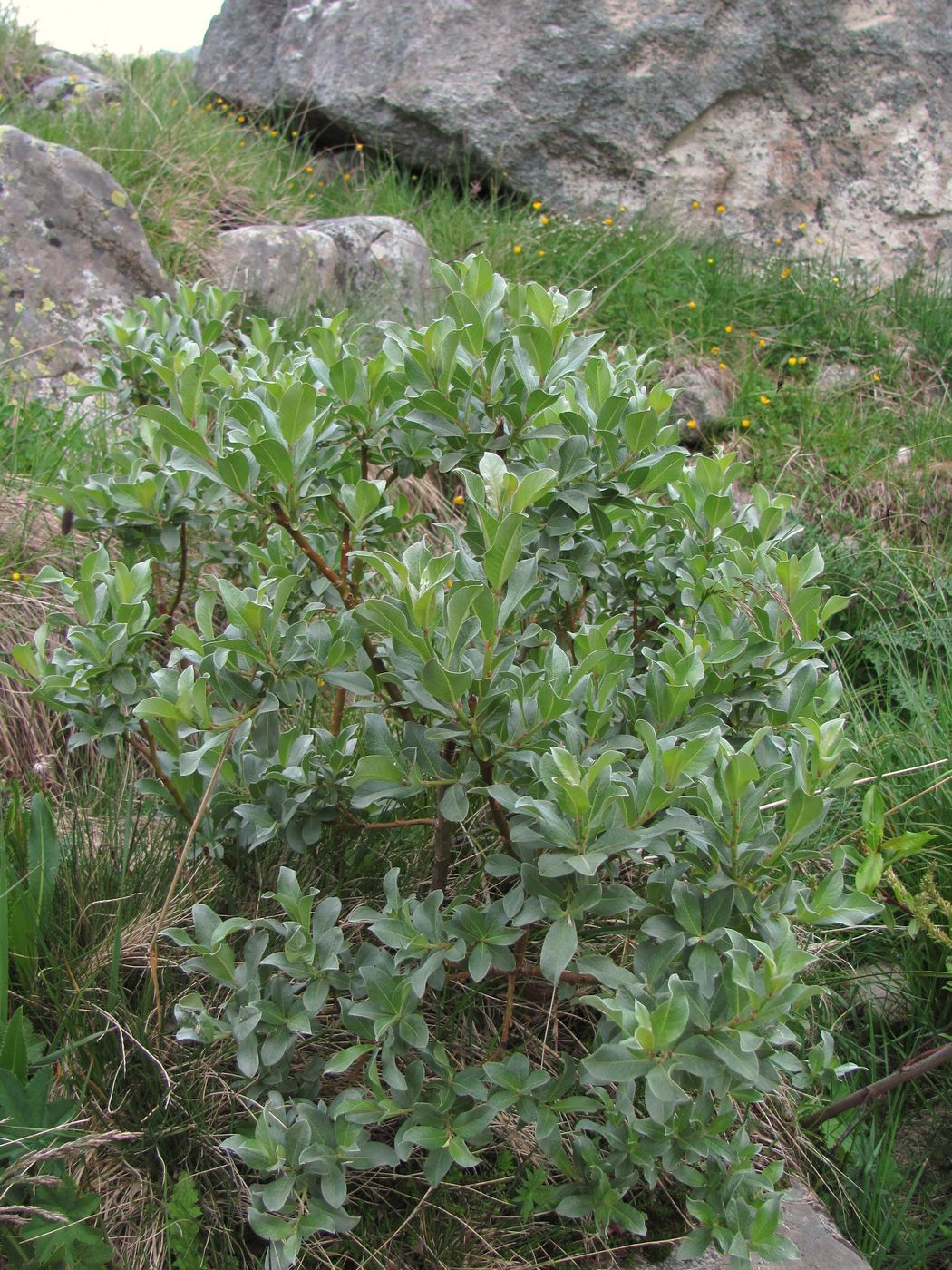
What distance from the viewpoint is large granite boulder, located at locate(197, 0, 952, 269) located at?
522cm

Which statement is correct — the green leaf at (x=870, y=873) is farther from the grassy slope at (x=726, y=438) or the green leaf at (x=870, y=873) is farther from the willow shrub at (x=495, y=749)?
the grassy slope at (x=726, y=438)

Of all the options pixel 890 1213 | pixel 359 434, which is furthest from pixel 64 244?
pixel 890 1213

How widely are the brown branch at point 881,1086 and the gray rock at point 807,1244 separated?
146 mm

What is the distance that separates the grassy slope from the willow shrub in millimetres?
203

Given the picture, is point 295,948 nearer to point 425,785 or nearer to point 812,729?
point 425,785

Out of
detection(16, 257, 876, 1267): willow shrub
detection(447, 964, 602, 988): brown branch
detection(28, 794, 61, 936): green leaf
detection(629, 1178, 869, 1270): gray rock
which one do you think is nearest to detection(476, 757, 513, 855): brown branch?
detection(16, 257, 876, 1267): willow shrub

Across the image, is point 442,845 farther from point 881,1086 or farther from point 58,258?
point 58,258

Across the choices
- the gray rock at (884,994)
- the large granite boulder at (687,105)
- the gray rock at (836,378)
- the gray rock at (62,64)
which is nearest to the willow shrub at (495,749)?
the gray rock at (884,994)

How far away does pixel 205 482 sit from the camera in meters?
1.91

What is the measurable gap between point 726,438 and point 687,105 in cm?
214

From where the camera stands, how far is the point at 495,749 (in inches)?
52.9

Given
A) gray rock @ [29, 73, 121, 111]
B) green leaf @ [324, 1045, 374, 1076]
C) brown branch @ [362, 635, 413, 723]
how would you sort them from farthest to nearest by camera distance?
gray rock @ [29, 73, 121, 111], brown branch @ [362, 635, 413, 723], green leaf @ [324, 1045, 374, 1076]

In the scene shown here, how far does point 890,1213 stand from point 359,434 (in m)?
1.69

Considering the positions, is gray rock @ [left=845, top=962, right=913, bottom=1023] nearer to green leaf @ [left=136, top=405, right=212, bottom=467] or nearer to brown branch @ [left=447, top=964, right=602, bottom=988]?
brown branch @ [left=447, top=964, right=602, bottom=988]
